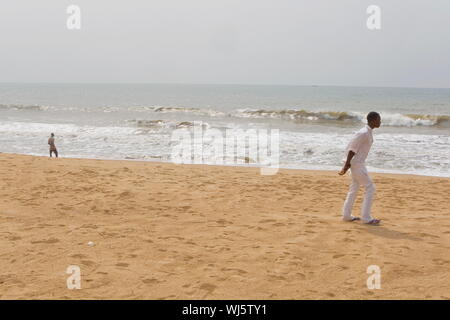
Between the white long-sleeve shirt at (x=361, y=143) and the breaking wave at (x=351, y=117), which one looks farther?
the breaking wave at (x=351, y=117)

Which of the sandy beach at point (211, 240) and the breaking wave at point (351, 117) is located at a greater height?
the breaking wave at point (351, 117)

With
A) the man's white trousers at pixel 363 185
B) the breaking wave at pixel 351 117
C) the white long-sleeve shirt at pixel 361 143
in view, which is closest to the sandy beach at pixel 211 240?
the man's white trousers at pixel 363 185

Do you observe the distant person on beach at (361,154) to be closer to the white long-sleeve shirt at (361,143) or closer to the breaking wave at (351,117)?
the white long-sleeve shirt at (361,143)

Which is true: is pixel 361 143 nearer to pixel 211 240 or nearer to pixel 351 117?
pixel 211 240

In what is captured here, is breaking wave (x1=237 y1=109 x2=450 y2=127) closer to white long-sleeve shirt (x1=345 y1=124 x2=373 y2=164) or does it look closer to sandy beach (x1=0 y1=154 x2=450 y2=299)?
sandy beach (x1=0 y1=154 x2=450 y2=299)

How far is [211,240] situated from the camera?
17.1 ft

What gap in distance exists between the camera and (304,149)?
16453 millimetres

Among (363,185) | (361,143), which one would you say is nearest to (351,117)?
(363,185)

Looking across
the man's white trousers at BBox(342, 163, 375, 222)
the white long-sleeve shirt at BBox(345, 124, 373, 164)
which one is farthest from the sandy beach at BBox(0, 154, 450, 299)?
the white long-sleeve shirt at BBox(345, 124, 373, 164)

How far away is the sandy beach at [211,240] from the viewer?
152 inches

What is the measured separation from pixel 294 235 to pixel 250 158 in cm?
918

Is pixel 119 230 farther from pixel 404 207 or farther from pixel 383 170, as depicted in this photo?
pixel 383 170

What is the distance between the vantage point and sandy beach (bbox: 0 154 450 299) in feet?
12.7

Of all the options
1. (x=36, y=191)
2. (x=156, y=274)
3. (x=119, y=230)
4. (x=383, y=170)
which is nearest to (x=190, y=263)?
(x=156, y=274)
